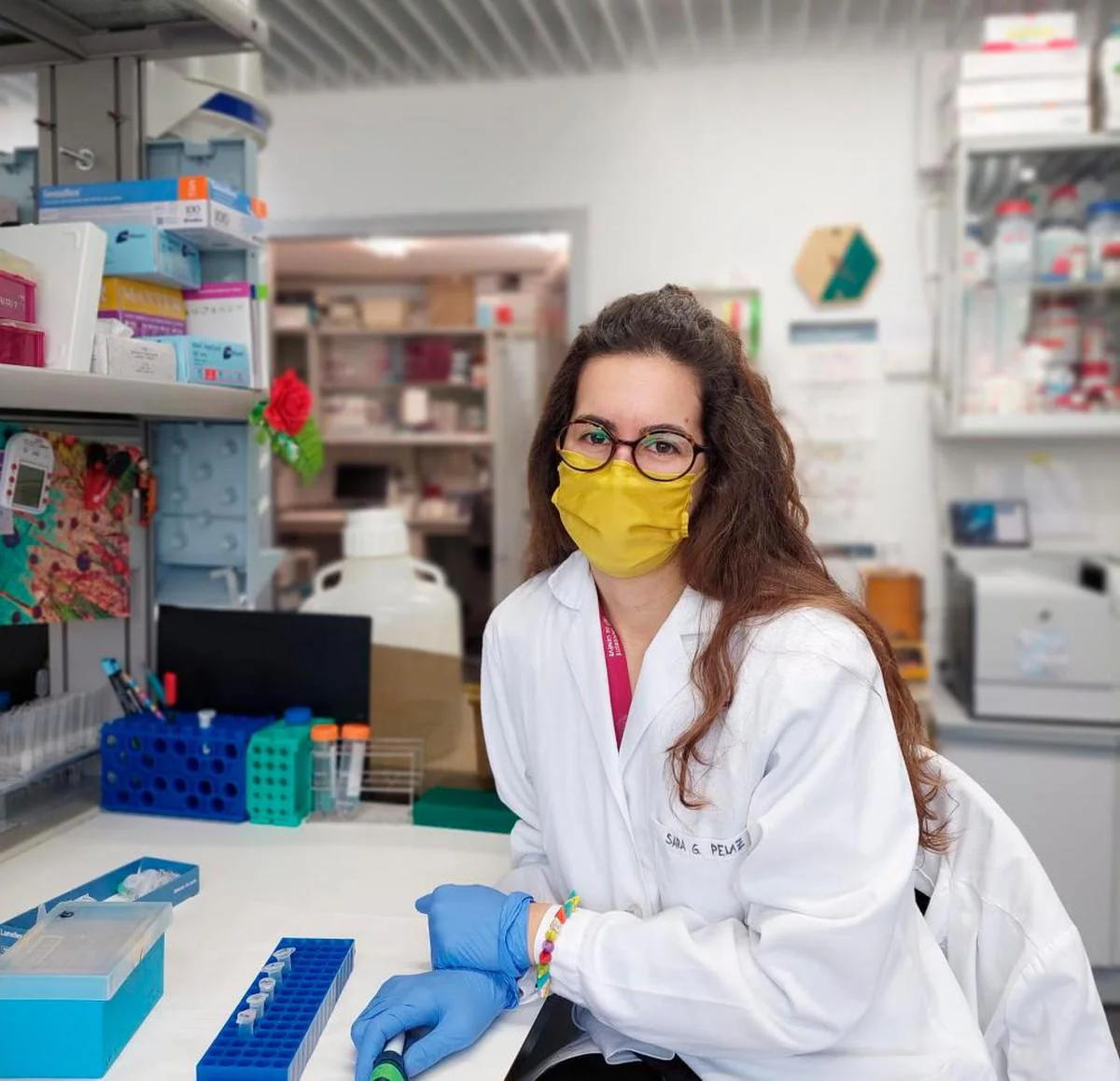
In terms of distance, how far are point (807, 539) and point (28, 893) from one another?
1194 millimetres

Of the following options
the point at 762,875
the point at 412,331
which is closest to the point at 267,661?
the point at 762,875

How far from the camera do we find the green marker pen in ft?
3.28

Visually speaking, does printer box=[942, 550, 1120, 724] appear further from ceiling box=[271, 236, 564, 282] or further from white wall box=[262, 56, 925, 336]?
ceiling box=[271, 236, 564, 282]

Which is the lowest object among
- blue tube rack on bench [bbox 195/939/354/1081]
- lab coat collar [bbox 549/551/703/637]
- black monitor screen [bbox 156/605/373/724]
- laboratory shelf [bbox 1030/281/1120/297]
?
blue tube rack on bench [bbox 195/939/354/1081]

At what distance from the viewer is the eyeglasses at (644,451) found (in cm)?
132

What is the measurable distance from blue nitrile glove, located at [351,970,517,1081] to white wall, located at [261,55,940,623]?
264cm

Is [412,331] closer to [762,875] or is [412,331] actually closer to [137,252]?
[137,252]

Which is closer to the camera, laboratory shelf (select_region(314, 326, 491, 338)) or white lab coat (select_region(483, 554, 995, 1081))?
white lab coat (select_region(483, 554, 995, 1081))

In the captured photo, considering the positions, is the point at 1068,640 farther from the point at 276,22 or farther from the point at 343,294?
the point at 343,294

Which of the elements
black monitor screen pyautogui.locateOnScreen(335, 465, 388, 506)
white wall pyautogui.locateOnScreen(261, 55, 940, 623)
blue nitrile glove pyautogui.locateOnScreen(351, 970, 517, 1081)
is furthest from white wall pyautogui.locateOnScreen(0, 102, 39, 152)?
black monitor screen pyautogui.locateOnScreen(335, 465, 388, 506)

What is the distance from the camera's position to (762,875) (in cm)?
115

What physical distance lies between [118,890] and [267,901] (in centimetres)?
20

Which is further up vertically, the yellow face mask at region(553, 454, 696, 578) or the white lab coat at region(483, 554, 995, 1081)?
the yellow face mask at region(553, 454, 696, 578)

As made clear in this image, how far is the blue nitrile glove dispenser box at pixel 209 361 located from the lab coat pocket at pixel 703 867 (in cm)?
106
